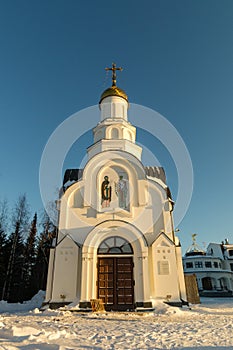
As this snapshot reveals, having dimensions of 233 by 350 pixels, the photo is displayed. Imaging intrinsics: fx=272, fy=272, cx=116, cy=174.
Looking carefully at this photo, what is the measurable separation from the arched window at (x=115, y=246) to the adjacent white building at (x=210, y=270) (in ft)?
83.3

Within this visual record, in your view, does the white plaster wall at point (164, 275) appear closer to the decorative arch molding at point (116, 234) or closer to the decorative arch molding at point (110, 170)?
the decorative arch molding at point (116, 234)

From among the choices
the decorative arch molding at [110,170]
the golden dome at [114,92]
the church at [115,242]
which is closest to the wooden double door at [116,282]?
the church at [115,242]

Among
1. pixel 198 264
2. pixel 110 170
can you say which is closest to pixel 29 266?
pixel 110 170

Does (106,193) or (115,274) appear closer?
(115,274)

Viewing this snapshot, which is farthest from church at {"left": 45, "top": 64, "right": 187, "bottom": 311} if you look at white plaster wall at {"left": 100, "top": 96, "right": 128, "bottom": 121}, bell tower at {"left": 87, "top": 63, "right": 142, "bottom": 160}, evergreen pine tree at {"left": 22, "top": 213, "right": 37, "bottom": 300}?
evergreen pine tree at {"left": 22, "top": 213, "right": 37, "bottom": 300}

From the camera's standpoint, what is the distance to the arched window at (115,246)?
1318 cm

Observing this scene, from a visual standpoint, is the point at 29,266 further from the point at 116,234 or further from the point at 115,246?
the point at 116,234

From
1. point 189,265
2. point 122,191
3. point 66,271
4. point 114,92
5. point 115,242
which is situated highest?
point 114,92

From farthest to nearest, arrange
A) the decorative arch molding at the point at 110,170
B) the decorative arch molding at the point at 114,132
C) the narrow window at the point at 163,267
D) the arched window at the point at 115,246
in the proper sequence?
the decorative arch molding at the point at 114,132, the decorative arch molding at the point at 110,170, the arched window at the point at 115,246, the narrow window at the point at 163,267

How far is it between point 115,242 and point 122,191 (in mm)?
2875

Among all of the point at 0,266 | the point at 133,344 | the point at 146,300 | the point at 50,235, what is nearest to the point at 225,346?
the point at 133,344

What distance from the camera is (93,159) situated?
15383 millimetres

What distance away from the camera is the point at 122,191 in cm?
1485

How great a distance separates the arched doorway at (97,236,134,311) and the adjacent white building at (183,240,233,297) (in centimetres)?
2526
